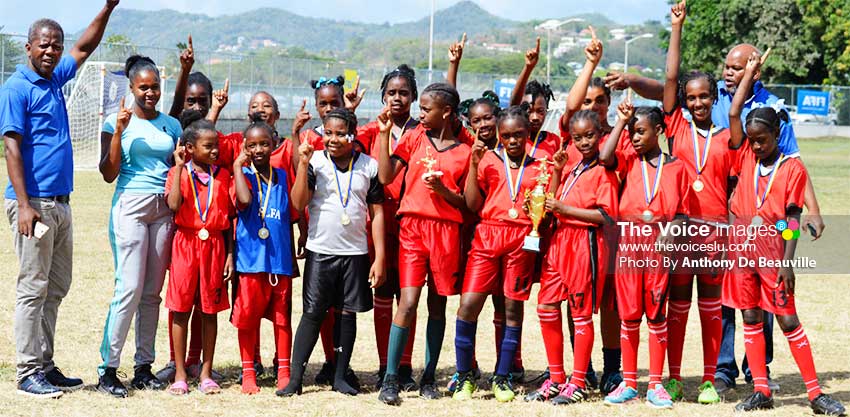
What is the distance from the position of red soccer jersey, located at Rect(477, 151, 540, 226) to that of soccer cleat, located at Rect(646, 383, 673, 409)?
1.34 metres

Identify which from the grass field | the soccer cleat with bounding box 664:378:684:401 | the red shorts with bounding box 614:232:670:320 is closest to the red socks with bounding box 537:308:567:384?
the grass field

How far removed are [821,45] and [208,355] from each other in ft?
167

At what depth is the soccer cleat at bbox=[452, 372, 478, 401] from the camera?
6.82 m

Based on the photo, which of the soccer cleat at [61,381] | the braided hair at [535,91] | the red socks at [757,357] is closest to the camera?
the red socks at [757,357]

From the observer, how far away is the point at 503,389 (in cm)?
684

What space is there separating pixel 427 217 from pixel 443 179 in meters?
0.27

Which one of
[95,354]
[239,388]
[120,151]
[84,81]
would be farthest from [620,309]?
[84,81]

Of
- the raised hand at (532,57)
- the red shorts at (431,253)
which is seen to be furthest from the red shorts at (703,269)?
the raised hand at (532,57)

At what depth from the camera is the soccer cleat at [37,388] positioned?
646 centimetres

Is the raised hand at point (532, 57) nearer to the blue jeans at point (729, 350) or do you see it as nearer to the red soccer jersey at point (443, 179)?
the red soccer jersey at point (443, 179)

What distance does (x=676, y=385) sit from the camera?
688cm

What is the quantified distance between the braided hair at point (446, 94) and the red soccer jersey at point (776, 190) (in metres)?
1.93

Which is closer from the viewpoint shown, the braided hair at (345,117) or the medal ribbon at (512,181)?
the medal ribbon at (512,181)

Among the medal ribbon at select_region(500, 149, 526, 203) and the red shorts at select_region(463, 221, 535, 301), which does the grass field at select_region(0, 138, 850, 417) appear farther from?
the medal ribbon at select_region(500, 149, 526, 203)
